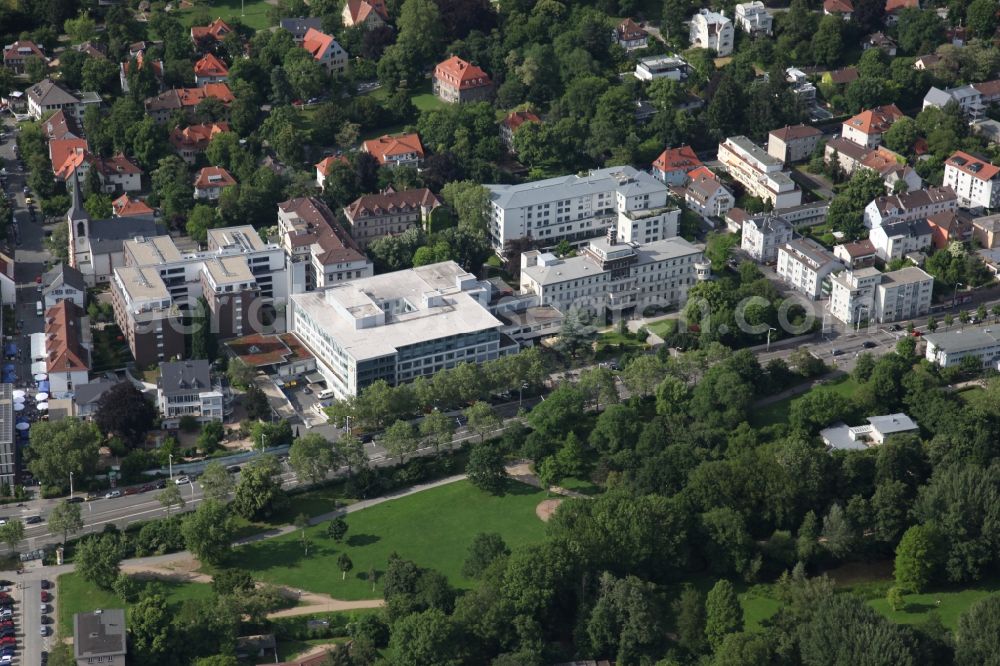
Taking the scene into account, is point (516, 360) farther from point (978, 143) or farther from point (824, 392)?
point (978, 143)

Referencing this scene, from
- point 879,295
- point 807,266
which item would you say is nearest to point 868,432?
point 879,295

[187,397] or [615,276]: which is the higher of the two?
[615,276]

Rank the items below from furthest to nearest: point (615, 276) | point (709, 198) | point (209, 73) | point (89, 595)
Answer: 1. point (209, 73)
2. point (709, 198)
3. point (615, 276)
4. point (89, 595)

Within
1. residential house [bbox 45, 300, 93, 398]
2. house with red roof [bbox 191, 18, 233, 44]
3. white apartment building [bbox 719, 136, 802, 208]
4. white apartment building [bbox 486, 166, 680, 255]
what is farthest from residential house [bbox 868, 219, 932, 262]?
house with red roof [bbox 191, 18, 233, 44]

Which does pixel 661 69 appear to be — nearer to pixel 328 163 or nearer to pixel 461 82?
pixel 461 82

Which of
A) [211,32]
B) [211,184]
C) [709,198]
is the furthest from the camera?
[211,32]

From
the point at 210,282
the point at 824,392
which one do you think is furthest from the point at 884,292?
the point at 210,282
